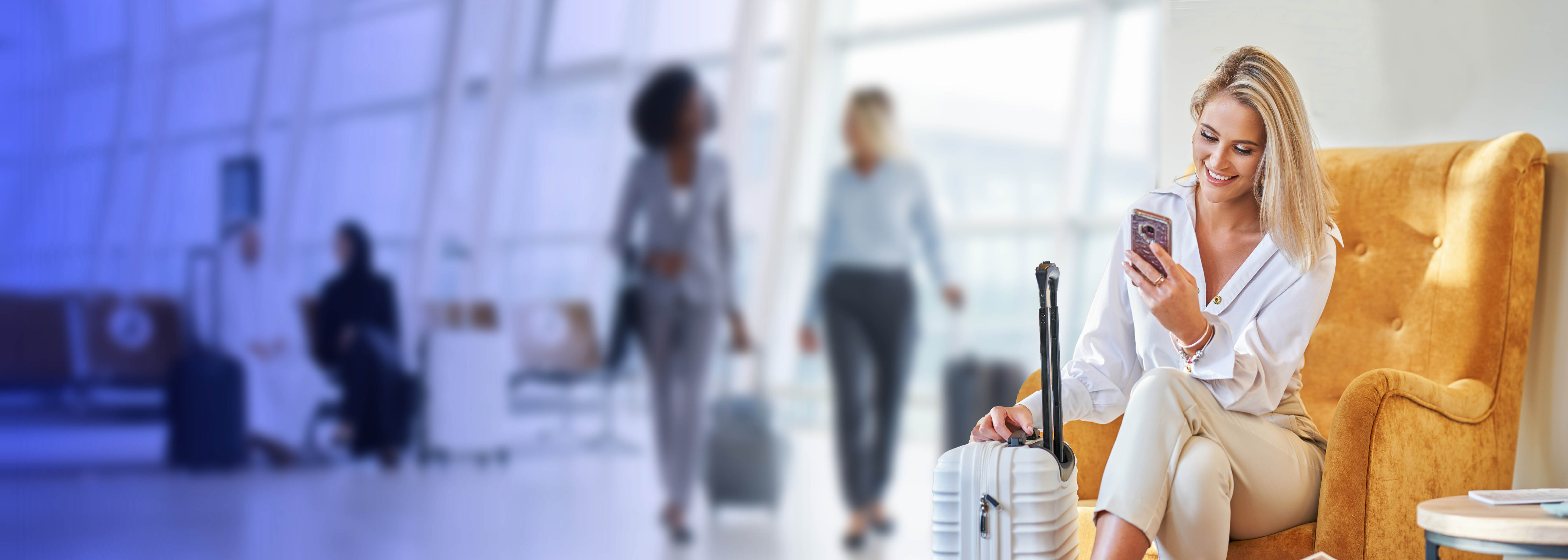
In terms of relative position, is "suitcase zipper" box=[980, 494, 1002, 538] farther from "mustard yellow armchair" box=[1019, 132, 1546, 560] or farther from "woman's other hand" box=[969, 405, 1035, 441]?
"mustard yellow armchair" box=[1019, 132, 1546, 560]

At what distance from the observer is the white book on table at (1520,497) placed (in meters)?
1.17

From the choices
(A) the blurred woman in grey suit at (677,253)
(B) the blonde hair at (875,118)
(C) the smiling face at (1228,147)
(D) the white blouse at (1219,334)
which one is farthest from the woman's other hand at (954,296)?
(C) the smiling face at (1228,147)

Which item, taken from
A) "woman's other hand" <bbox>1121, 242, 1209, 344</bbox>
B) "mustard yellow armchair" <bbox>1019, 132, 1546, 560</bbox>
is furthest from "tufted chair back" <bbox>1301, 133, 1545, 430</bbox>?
"woman's other hand" <bbox>1121, 242, 1209, 344</bbox>

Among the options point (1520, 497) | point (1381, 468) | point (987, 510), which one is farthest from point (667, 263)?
point (1520, 497)

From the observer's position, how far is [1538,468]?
162 cm

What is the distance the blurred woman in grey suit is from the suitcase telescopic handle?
1122 mm

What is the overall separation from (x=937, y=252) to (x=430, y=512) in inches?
57.3

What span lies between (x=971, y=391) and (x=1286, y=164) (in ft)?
4.91

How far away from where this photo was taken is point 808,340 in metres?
2.40

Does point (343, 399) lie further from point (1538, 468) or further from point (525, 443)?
point (1538, 468)

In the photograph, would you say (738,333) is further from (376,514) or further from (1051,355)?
(1051,355)

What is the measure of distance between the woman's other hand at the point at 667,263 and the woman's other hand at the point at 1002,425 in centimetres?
105

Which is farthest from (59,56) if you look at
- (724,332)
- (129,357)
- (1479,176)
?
(1479,176)

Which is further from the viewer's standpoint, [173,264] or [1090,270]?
[1090,270]
